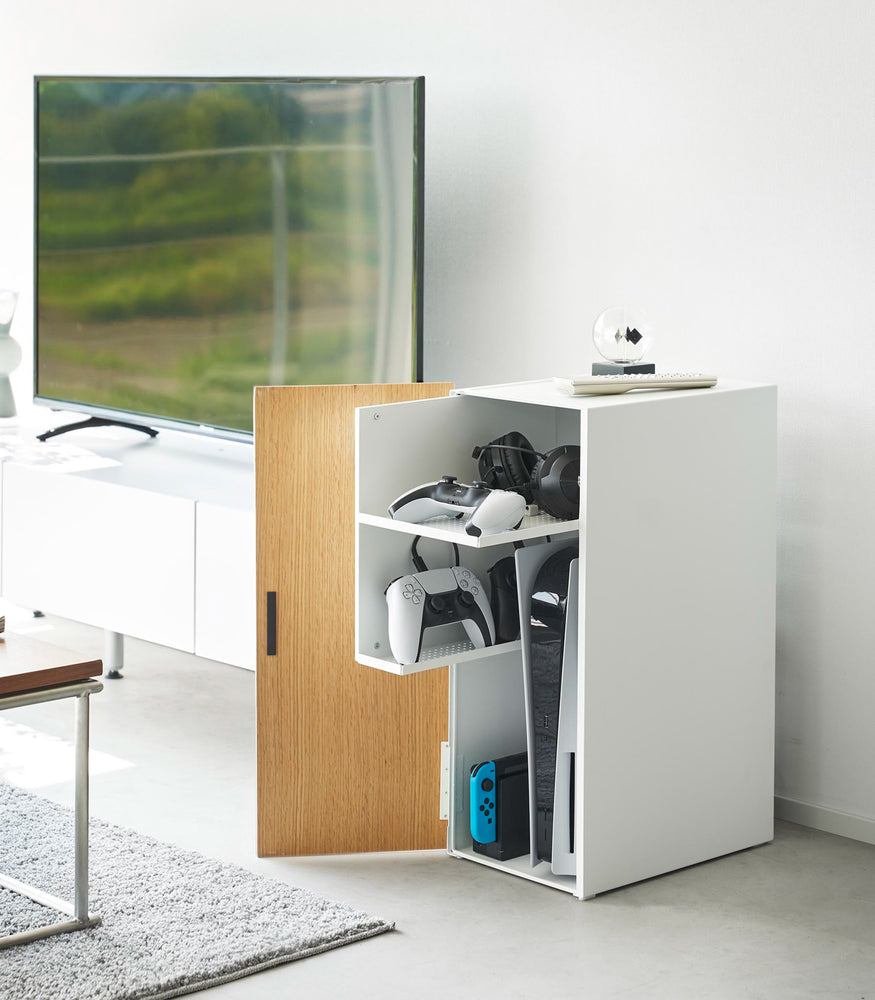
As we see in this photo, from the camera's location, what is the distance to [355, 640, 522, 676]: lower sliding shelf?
8.50 ft

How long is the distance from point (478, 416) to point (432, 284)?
930 millimetres

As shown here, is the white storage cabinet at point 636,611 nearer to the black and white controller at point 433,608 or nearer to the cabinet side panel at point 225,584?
the black and white controller at point 433,608

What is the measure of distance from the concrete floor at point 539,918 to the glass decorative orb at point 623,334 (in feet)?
3.32

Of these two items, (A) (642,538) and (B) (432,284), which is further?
(B) (432,284)

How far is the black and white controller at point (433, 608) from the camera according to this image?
2.62m

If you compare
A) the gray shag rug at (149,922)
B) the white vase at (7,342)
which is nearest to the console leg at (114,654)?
the white vase at (7,342)

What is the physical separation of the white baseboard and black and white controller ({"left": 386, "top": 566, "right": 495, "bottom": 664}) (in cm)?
83

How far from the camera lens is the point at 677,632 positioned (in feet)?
9.00

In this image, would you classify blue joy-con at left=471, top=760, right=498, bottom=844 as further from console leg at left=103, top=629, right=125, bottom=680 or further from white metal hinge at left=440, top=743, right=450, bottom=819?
console leg at left=103, top=629, right=125, bottom=680

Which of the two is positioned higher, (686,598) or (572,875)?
(686,598)

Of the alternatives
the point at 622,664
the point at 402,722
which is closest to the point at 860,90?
the point at 622,664

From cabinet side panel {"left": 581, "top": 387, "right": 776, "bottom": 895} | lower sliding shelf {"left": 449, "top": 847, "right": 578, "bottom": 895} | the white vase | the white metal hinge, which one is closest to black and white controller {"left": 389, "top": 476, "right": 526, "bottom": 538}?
cabinet side panel {"left": 581, "top": 387, "right": 776, "bottom": 895}

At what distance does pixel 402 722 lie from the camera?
2.91m

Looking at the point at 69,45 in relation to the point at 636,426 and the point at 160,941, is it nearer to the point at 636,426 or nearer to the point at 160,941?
the point at 636,426
